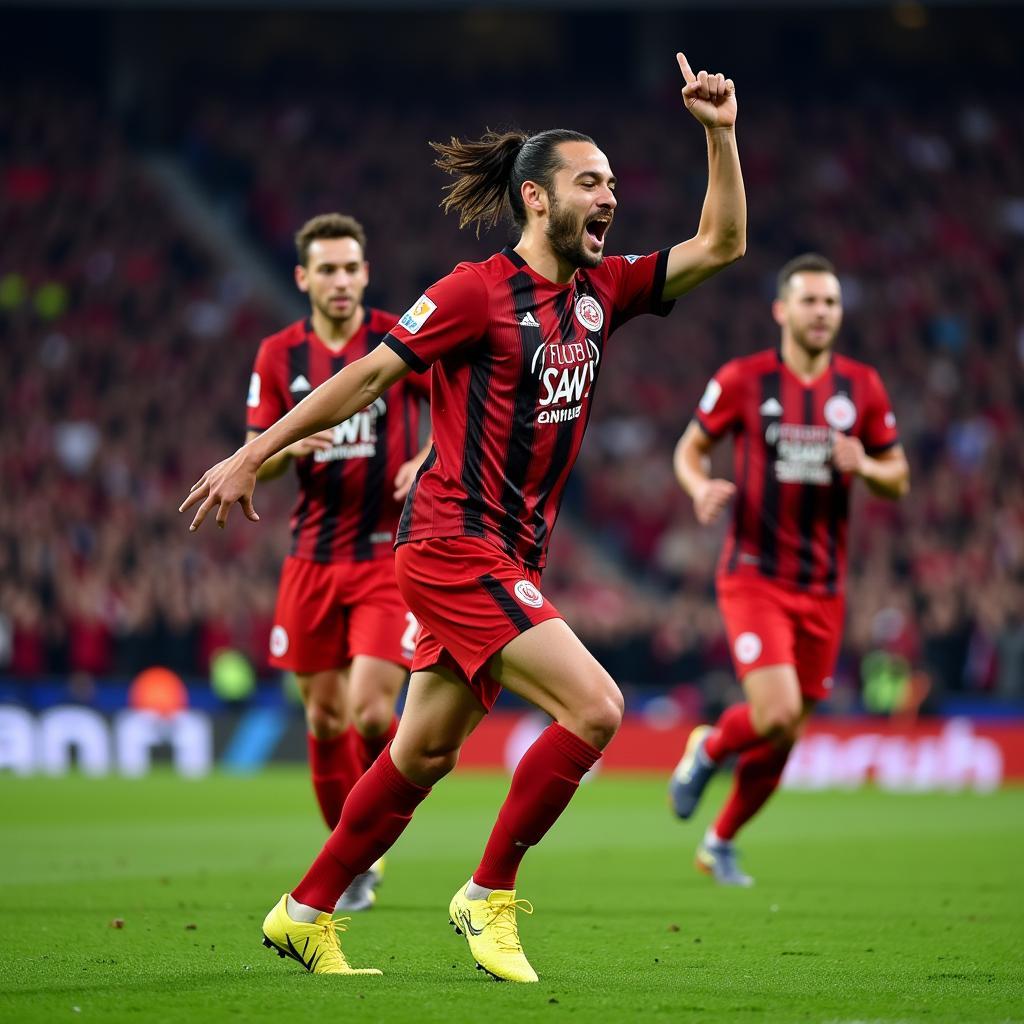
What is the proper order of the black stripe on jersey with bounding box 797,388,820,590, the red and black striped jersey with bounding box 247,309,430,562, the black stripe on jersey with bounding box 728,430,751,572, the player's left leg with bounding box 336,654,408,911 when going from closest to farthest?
1. the player's left leg with bounding box 336,654,408,911
2. the red and black striped jersey with bounding box 247,309,430,562
3. the black stripe on jersey with bounding box 797,388,820,590
4. the black stripe on jersey with bounding box 728,430,751,572

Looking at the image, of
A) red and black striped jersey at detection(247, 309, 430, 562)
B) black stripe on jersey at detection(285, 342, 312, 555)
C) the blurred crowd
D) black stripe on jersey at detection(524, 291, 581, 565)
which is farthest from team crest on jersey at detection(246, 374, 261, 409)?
the blurred crowd

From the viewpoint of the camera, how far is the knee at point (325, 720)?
7.98 meters

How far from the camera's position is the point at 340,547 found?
26.4 feet

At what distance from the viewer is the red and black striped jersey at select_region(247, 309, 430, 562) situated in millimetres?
8062

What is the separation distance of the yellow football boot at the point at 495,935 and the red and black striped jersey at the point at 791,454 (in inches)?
155

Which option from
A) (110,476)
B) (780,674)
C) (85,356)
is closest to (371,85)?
(85,356)

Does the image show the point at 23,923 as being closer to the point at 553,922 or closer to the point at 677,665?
the point at 553,922

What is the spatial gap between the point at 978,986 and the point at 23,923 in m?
3.66

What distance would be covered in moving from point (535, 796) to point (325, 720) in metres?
Answer: 2.78

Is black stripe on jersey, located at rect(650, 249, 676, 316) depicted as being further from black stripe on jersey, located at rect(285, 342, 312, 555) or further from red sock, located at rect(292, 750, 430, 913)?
black stripe on jersey, located at rect(285, 342, 312, 555)

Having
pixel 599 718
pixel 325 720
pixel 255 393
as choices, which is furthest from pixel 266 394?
pixel 599 718

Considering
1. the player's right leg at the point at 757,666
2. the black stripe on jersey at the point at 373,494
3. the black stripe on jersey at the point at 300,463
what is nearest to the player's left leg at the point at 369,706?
the black stripe on jersey at the point at 373,494

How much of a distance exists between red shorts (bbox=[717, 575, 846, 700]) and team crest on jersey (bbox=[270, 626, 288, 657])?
222cm

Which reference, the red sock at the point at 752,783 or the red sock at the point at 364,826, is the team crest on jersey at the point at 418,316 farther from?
the red sock at the point at 752,783
